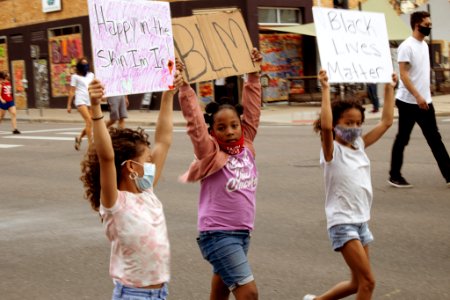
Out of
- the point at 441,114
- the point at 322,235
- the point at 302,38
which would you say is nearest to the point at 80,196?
the point at 322,235

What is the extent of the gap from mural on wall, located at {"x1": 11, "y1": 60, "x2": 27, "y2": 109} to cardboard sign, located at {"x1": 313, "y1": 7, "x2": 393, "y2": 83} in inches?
1132

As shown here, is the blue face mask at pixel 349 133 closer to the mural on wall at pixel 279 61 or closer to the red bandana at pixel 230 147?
the red bandana at pixel 230 147

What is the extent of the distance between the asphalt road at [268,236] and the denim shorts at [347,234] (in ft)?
2.73

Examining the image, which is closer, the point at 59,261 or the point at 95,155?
the point at 95,155

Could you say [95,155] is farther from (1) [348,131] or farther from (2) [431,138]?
(2) [431,138]

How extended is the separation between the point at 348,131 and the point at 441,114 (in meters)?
16.4

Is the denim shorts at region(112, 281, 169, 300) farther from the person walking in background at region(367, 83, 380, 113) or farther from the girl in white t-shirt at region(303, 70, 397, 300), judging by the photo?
the person walking in background at region(367, 83, 380, 113)

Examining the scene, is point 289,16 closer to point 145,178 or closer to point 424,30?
point 424,30

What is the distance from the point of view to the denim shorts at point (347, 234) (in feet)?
13.3

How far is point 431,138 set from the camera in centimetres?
834

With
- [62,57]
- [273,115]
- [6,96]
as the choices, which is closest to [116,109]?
[6,96]

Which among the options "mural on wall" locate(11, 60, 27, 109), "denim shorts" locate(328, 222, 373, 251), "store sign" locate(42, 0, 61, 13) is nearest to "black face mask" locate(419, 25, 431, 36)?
"denim shorts" locate(328, 222, 373, 251)

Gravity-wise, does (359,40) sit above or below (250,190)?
above

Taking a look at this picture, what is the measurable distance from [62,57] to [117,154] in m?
27.3
